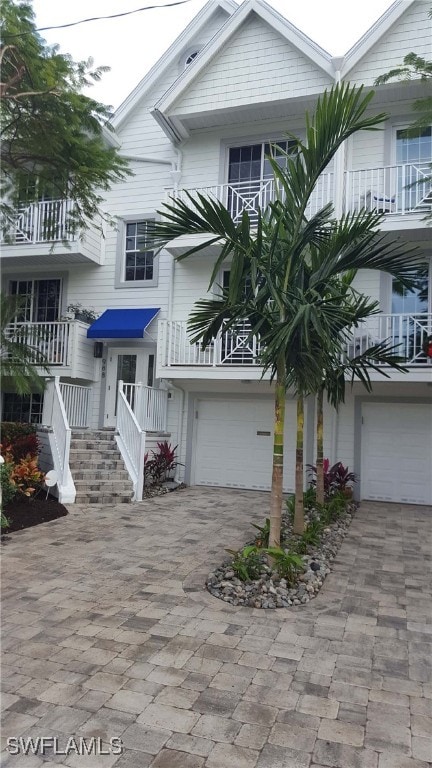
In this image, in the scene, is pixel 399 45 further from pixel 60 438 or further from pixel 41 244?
pixel 60 438

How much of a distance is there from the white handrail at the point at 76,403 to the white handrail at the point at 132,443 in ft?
5.94

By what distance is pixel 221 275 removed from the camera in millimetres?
11703

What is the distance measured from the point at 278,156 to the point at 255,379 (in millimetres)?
5584

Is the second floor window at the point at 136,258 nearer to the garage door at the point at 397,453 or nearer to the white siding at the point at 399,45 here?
the white siding at the point at 399,45

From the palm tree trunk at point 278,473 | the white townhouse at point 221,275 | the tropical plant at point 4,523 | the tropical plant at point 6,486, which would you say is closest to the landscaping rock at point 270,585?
the palm tree trunk at point 278,473

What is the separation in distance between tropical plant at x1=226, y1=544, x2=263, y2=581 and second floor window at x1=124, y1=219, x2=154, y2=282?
29.0 feet

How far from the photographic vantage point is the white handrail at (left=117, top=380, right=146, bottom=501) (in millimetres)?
9492

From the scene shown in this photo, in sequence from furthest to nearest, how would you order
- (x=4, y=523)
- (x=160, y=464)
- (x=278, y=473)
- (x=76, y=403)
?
(x=76, y=403) < (x=160, y=464) < (x=4, y=523) < (x=278, y=473)

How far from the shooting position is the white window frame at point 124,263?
12.4 metres

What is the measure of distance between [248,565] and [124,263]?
964cm

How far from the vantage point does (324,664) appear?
348 cm

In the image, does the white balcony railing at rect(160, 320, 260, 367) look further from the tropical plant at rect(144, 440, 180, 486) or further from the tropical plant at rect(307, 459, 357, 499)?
the tropical plant at rect(307, 459, 357, 499)

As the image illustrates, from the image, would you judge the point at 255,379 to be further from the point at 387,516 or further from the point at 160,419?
the point at 387,516

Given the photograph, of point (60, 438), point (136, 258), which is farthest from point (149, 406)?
point (136, 258)
